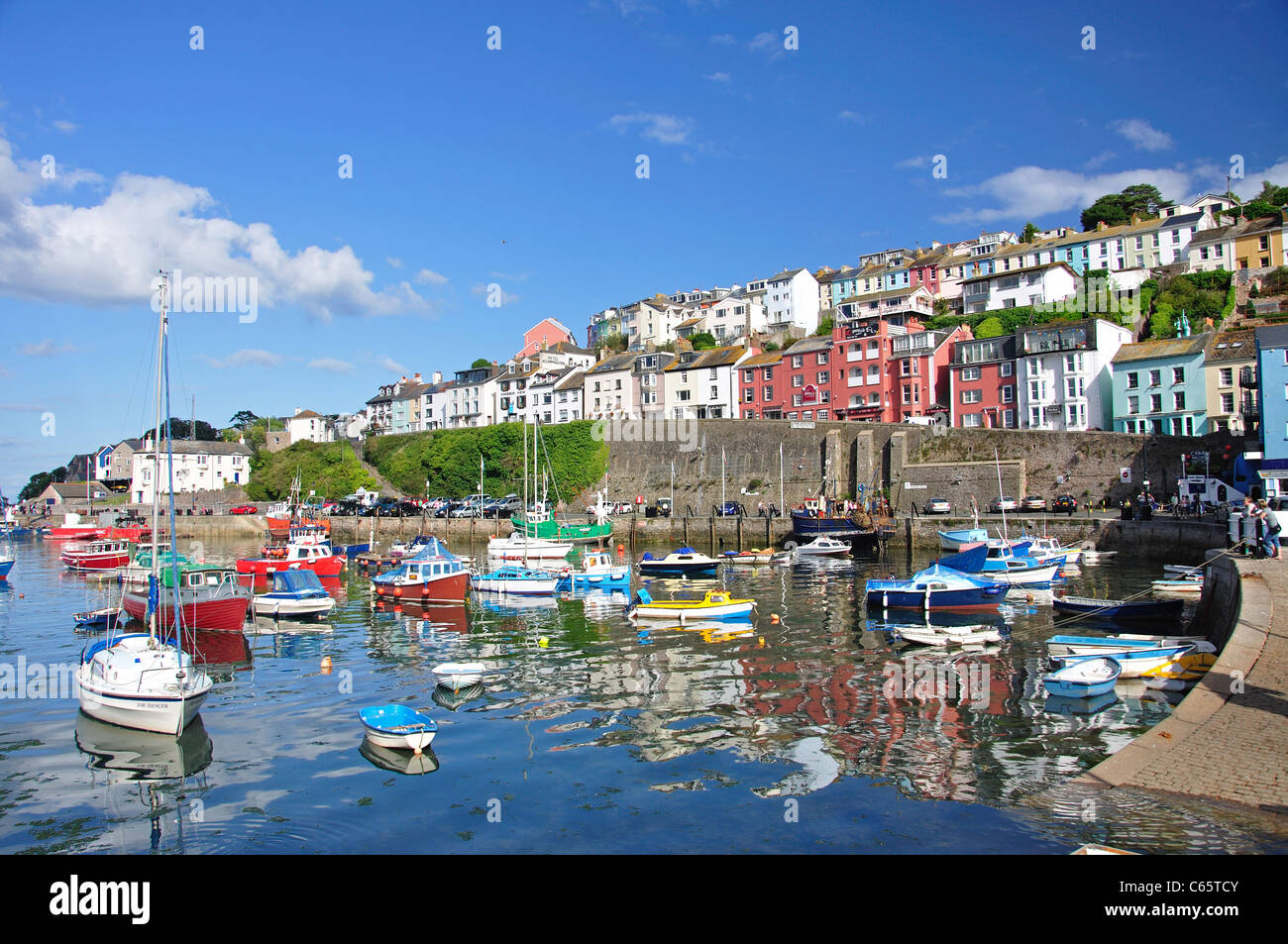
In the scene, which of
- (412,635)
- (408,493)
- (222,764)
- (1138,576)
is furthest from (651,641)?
(408,493)

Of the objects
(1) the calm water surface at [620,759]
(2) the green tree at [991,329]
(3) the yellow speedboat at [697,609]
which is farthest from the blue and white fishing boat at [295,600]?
(2) the green tree at [991,329]

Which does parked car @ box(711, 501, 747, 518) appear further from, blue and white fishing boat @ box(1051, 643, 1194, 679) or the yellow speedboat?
blue and white fishing boat @ box(1051, 643, 1194, 679)

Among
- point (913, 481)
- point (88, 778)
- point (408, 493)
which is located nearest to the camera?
point (88, 778)

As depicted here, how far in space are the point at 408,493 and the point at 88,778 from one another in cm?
6992

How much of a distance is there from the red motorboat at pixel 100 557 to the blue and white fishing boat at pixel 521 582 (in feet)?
90.8

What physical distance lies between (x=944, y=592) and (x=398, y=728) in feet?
59.4

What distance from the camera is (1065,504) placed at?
4359 cm

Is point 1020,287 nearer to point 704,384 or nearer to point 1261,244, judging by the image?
point 1261,244

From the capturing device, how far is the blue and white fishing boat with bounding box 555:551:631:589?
32812 mm

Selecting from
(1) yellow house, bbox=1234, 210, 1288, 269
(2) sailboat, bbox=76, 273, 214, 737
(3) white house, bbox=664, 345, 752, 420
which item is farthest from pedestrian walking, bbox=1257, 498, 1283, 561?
(1) yellow house, bbox=1234, 210, 1288, 269

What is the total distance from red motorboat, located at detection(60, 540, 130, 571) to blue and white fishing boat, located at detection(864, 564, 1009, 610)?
42.9m

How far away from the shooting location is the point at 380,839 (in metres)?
10.2
